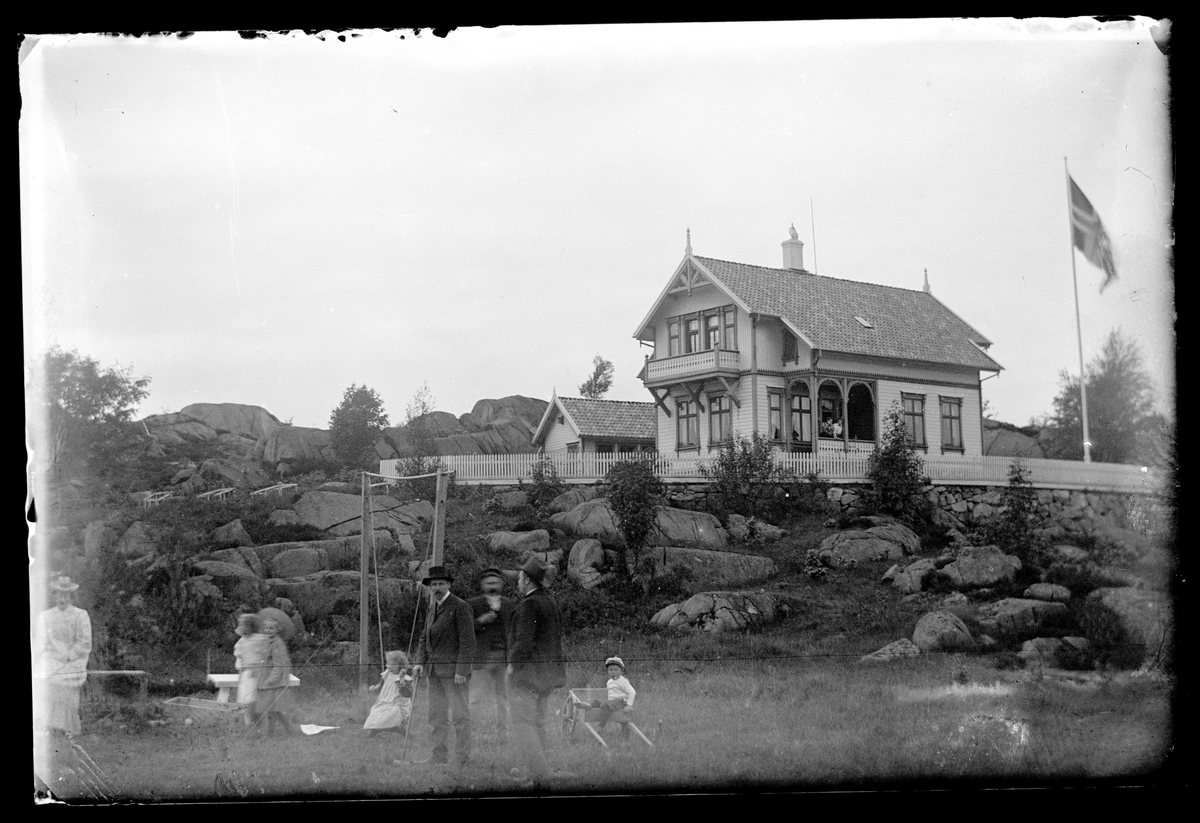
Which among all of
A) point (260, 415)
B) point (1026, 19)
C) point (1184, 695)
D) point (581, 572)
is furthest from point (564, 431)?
point (1184, 695)

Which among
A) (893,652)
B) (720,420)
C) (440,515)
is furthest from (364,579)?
(893,652)

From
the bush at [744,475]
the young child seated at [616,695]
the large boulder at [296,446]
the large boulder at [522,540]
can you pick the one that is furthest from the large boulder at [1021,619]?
the large boulder at [296,446]

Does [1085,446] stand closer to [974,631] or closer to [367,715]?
[974,631]

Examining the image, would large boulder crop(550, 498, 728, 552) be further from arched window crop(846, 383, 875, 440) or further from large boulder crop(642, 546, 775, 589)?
arched window crop(846, 383, 875, 440)

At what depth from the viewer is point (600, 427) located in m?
7.68

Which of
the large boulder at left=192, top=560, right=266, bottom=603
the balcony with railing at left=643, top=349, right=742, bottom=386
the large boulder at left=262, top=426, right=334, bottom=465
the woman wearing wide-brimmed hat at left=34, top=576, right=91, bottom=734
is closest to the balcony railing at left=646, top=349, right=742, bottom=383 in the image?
the balcony with railing at left=643, top=349, right=742, bottom=386

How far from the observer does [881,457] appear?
25.3 feet

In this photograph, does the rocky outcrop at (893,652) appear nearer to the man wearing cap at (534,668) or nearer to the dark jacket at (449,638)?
the man wearing cap at (534,668)

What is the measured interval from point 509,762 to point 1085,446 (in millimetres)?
5238

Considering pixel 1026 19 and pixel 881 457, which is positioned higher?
pixel 1026 19

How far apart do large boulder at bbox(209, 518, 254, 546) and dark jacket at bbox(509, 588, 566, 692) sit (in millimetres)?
Answer: 2503

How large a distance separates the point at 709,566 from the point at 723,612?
383mm

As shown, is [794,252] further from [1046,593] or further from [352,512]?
[352,512]

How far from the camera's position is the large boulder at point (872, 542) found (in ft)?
24.9
